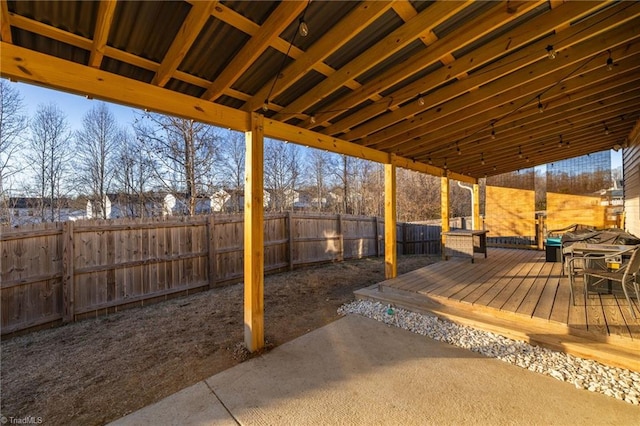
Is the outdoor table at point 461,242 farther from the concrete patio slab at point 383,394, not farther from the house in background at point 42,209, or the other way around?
the house in background at point 42,209

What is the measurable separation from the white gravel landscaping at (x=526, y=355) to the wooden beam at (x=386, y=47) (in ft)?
9.89

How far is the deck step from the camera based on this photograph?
7.90 feet

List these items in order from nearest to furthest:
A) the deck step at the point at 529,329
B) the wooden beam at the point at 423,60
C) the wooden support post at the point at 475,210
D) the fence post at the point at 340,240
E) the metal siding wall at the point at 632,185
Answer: the wooden beam at the point at 423,60, the deck step at the point at 529,329, the metal siding wall at the point at 632,185, the wooden support post at the point at 475,210, the fence post at the point at 340,240

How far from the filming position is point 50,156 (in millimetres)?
11039

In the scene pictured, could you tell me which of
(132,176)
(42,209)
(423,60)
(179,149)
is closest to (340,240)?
(179,149)

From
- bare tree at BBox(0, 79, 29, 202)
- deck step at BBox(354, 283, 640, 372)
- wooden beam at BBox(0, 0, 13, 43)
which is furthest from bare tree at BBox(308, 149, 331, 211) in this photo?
wooden beam at BBox(0, 0, 13, 43)

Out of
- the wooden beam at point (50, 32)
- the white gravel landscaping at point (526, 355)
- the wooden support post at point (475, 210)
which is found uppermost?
the wooden beam at point (50, 32)

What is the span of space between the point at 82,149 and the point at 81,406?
13667mm

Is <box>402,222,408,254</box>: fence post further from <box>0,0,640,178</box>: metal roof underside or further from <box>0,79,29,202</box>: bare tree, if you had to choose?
<box>0,79,29,202</box>: bare tree

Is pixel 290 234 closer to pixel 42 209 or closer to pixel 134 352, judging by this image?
pixel 134 352

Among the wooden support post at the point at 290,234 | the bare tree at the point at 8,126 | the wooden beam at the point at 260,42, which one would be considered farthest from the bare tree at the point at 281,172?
the wooden beam at the point at 260,42

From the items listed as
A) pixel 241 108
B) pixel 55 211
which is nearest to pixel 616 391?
pixel 241 108

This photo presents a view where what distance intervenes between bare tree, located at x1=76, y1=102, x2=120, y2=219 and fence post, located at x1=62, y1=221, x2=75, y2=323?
30.2ft

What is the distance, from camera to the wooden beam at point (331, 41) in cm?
175
